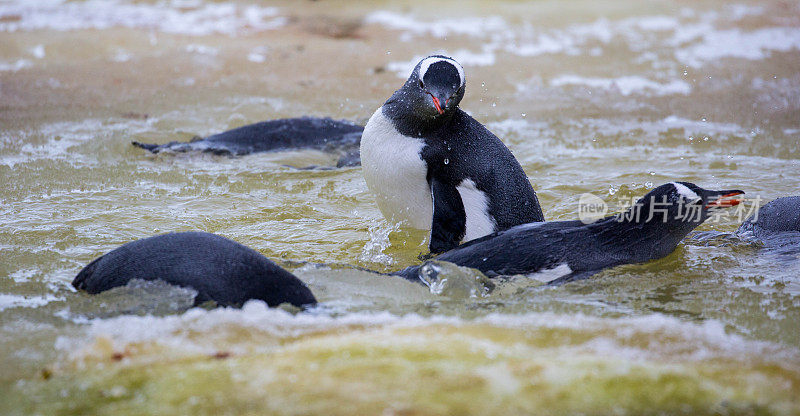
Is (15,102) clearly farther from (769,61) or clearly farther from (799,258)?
(769,61)

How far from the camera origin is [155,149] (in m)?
5.34

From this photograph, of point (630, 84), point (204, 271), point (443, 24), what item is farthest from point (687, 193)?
point (443, 24)

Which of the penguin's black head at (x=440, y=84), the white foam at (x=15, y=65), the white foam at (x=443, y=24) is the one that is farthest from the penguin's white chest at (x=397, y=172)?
the white foam at (x=443, y=24)

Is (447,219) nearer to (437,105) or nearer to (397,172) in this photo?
(397,172)

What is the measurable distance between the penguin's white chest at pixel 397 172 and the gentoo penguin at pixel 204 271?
1.20 m

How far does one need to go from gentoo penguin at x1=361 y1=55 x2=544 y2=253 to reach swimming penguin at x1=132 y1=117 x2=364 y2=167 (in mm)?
1509

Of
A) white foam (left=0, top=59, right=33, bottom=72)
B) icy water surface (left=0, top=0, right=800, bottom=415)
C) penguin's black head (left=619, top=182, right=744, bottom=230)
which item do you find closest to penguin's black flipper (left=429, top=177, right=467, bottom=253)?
icy water surface (left=0, top=0, right=800, bottom=415)

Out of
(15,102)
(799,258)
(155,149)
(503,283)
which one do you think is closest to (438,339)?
(503,283)

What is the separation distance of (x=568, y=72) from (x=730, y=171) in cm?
319

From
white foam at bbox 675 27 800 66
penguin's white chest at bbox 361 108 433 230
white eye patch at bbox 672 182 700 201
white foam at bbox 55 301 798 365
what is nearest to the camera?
white foam at bbox 55 301 798 365

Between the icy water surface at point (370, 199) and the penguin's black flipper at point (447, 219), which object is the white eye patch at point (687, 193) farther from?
the penguin's black flipper at point (447, 219)

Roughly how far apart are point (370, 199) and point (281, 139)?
1.18 m

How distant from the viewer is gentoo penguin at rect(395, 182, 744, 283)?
3.12m

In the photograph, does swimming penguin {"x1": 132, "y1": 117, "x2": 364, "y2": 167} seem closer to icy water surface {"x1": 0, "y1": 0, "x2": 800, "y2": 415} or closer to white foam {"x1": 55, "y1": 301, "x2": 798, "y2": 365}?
icy water surface {"x1": 0, "y1": 0, "x2": 800, "y2": 415}
